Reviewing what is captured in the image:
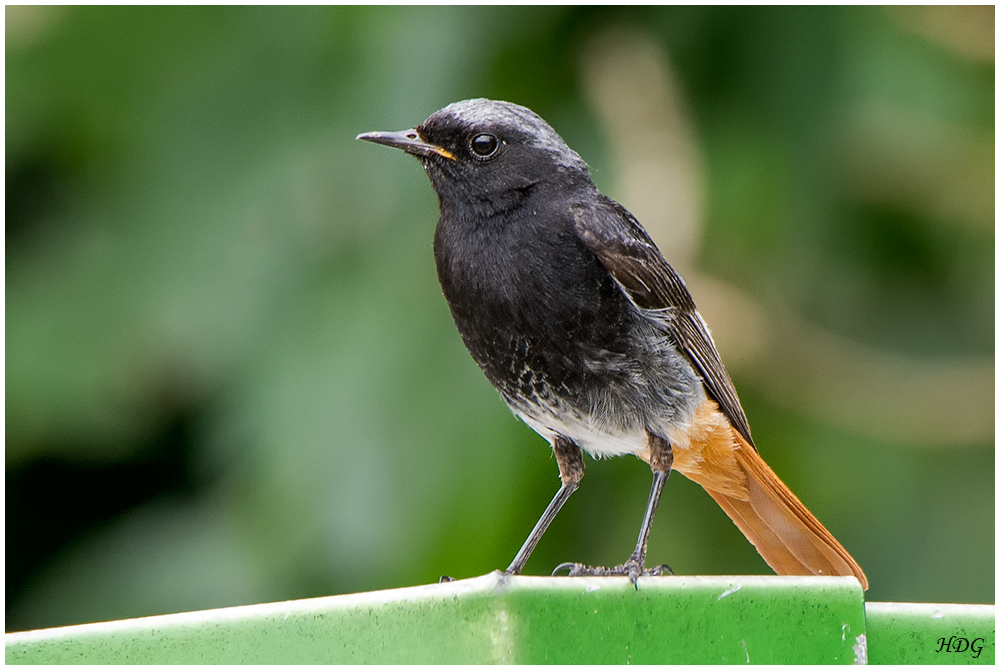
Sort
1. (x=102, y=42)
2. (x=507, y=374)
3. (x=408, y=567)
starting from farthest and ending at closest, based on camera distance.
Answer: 1. (x=102, y=42)
2. (x=408, y=567)
3. (x=507, y=374)

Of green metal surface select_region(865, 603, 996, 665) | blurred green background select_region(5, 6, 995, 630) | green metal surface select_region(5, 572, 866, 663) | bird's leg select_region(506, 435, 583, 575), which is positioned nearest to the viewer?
green metal surface select_region(5, 572, 866, 663)

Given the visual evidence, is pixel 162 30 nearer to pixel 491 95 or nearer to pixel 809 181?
pixel 491 95

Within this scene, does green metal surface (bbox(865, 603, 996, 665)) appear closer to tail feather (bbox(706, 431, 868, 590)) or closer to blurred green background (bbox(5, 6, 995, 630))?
tail feather (bbox(706, 431, 868, 590))

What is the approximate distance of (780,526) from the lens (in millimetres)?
3426

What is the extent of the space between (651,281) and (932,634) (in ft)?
3.67

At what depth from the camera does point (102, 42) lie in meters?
5.17

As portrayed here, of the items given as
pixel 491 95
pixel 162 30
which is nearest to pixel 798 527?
pixel 491 95

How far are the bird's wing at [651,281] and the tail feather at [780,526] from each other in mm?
125

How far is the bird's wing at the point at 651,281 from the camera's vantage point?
2961 mm

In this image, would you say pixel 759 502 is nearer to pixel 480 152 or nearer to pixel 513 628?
pixel 480 152

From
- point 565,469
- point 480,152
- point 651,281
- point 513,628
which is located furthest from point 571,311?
point 513,628

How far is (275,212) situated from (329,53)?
693 millimetres
